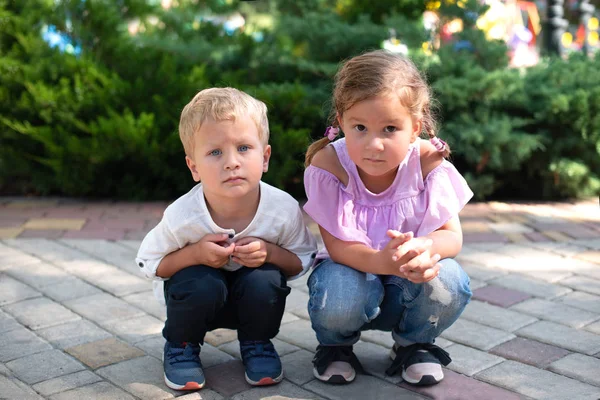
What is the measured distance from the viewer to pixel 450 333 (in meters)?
2.69

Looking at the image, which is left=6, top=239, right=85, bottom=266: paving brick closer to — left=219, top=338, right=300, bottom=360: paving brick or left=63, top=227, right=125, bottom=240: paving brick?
left=63, top=227, right=125, bottom=240: paving brick

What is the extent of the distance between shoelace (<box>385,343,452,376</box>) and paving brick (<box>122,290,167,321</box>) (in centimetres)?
99

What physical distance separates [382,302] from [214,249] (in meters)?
0.59

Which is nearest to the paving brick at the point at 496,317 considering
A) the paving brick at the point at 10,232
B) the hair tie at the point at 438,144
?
the hair tie at the point at 438,144

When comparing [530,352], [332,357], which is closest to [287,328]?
[332,357]

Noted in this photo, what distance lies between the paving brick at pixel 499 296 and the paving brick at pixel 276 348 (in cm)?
95

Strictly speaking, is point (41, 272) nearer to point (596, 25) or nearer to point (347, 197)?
point (347, 197)

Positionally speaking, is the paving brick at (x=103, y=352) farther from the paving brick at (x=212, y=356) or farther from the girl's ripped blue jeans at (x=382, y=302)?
the girl's ripped blue jeans at (x=382, y=302)

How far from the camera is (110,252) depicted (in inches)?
146

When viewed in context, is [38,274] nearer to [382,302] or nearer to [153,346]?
[153,346]

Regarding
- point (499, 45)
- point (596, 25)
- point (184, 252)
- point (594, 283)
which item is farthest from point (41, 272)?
point (596, 25)

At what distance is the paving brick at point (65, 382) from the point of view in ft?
7.17

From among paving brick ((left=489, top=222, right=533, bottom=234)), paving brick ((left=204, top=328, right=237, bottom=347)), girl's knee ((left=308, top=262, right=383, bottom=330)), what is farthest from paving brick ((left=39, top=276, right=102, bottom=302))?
paving brick ((left=489, top=222, right=533, bottom=234))

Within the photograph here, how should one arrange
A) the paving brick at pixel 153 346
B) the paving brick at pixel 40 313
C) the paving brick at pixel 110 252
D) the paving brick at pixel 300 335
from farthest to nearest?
the paving brick at pixel 110 252 < the paving brick at pixel 40 313 < the paving brick at pixel 300 335 < the paving brick at pixel 153 346
